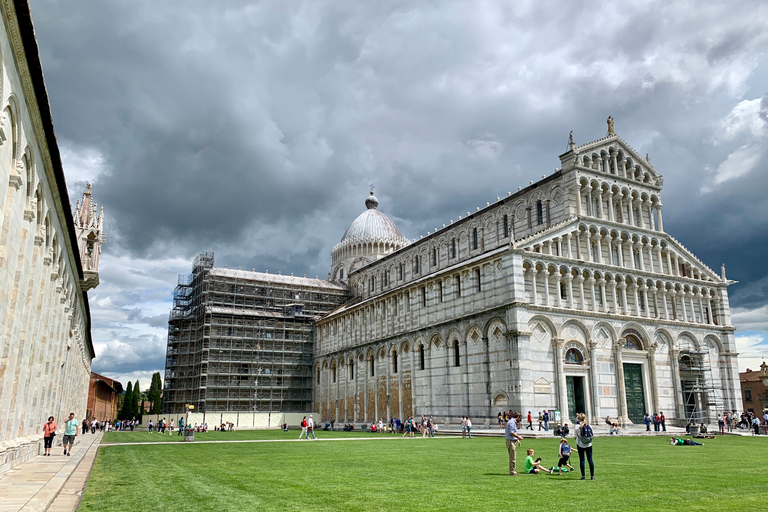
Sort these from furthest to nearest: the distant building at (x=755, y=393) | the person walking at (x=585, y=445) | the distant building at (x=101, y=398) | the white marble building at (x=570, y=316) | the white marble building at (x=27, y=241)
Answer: the distant building at (x=101, y=398) → the distant building at (x=755, y=393) → the white marble building at (x=570, y=316) → the person walking at (x=585, y=445) → the white marble building at (x=27, y=241)

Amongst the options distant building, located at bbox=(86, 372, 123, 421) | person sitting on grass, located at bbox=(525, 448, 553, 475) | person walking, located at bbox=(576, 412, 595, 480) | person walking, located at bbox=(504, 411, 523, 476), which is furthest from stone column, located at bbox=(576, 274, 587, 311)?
distant building, located at bbox=(86, 372, 123, 421)

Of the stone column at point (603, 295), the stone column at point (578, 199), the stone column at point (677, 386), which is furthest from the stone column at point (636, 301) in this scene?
the stone column at point (578, 199)

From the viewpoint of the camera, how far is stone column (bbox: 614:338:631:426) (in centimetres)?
4469

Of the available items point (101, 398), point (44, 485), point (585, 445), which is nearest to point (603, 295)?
point (585, 445)

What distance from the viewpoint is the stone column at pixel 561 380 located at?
140 ft

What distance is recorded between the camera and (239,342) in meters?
70.8

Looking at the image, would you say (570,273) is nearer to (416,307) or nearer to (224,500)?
(416,307)

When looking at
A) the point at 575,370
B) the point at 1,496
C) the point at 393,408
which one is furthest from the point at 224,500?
the point at 393,408

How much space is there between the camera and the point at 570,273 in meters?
45.6

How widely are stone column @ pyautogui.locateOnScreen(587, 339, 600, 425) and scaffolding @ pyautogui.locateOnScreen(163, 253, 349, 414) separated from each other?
3829 cm

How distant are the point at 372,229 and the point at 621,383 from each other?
44428mm

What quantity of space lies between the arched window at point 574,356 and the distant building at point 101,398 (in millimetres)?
62025

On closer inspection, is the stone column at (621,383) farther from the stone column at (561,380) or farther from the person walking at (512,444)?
the person walking at (512,444)

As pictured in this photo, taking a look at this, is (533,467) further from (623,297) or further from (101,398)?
(101,398)
